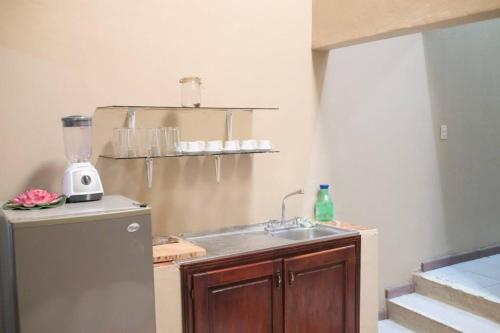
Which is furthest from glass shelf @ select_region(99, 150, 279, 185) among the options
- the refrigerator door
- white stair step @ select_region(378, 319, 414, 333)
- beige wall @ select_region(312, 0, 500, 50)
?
white stair step @ select_region(378, 319, 414, 333)

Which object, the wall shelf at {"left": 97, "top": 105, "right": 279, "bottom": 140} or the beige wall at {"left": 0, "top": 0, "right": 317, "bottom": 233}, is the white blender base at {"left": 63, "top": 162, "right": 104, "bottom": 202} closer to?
the beige wall at {"left": 0, "top": 0, "right": 317, "bottom": 233}

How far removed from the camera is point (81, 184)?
7.03 feet

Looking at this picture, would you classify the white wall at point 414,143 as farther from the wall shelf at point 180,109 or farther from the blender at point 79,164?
the blender at point 79,164

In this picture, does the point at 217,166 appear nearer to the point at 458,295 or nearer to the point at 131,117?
the point at 131,117

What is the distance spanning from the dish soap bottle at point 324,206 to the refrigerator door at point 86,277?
1563 mm

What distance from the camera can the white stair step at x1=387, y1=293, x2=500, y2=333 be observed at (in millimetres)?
3248

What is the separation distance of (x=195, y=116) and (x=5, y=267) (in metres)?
1.31

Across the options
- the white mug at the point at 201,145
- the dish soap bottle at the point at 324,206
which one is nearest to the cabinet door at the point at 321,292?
the dish soap bottle at the point at 324,206

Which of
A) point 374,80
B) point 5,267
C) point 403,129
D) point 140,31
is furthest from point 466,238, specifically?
point 5,267

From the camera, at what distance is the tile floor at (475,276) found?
137 inches

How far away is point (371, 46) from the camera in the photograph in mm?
3482

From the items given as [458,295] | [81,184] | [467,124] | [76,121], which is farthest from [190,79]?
[467,124]

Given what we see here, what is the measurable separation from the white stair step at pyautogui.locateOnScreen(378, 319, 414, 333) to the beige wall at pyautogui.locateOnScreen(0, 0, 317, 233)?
1.15 m

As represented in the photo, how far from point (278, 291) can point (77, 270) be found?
1.09 m
